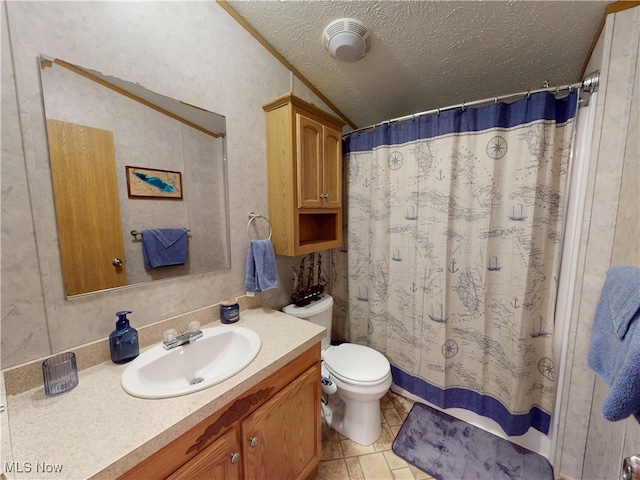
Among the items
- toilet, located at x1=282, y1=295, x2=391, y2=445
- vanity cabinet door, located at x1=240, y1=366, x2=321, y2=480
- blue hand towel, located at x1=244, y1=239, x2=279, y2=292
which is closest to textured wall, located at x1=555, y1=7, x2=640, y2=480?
toilet, located at x1=282, y1=295, x2=391, y2=445

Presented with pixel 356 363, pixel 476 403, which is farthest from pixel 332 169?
pixel 476 403

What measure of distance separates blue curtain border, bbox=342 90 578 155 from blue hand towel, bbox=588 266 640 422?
0.89m

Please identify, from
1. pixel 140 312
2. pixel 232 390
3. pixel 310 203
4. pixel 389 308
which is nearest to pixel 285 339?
pixel 232 390

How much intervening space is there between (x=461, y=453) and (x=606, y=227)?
139 cm

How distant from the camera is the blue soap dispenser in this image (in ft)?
2.99

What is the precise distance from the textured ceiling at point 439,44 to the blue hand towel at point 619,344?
114cm

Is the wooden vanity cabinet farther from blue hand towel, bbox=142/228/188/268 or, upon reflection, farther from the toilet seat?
blue hand towel, bbox=142/228/188/268

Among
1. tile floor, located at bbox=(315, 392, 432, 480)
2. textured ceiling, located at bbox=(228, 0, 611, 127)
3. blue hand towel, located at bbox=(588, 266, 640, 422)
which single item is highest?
textured ceiling, located at bbox=(228, 0, 611, 127)

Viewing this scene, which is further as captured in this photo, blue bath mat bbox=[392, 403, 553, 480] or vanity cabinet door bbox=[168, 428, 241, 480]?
blue bath mat bbox=[392, 403, 553, 480]

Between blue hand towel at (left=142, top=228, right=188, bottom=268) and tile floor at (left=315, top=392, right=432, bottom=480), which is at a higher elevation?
blue hand towel at (left=142, top=228, right=188, bottom=268)

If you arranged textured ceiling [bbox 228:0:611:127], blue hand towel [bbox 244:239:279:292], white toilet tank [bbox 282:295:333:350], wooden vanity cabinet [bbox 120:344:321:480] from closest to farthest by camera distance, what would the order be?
wooden vanity cabinet [bbox 120:344:321:480]
textured ceiling [bbox 228:0:611:127]
blue hand towel [bbox 244:239:279:292]
white toilet tank [bbox 282:295:333:350]

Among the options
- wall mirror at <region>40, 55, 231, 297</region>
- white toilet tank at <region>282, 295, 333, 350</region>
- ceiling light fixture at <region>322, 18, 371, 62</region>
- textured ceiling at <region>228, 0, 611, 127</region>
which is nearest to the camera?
wall mirror at <region>40, 55, 231, 297</region>

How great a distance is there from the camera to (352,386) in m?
1.41

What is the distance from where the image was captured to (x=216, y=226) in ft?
4.20
